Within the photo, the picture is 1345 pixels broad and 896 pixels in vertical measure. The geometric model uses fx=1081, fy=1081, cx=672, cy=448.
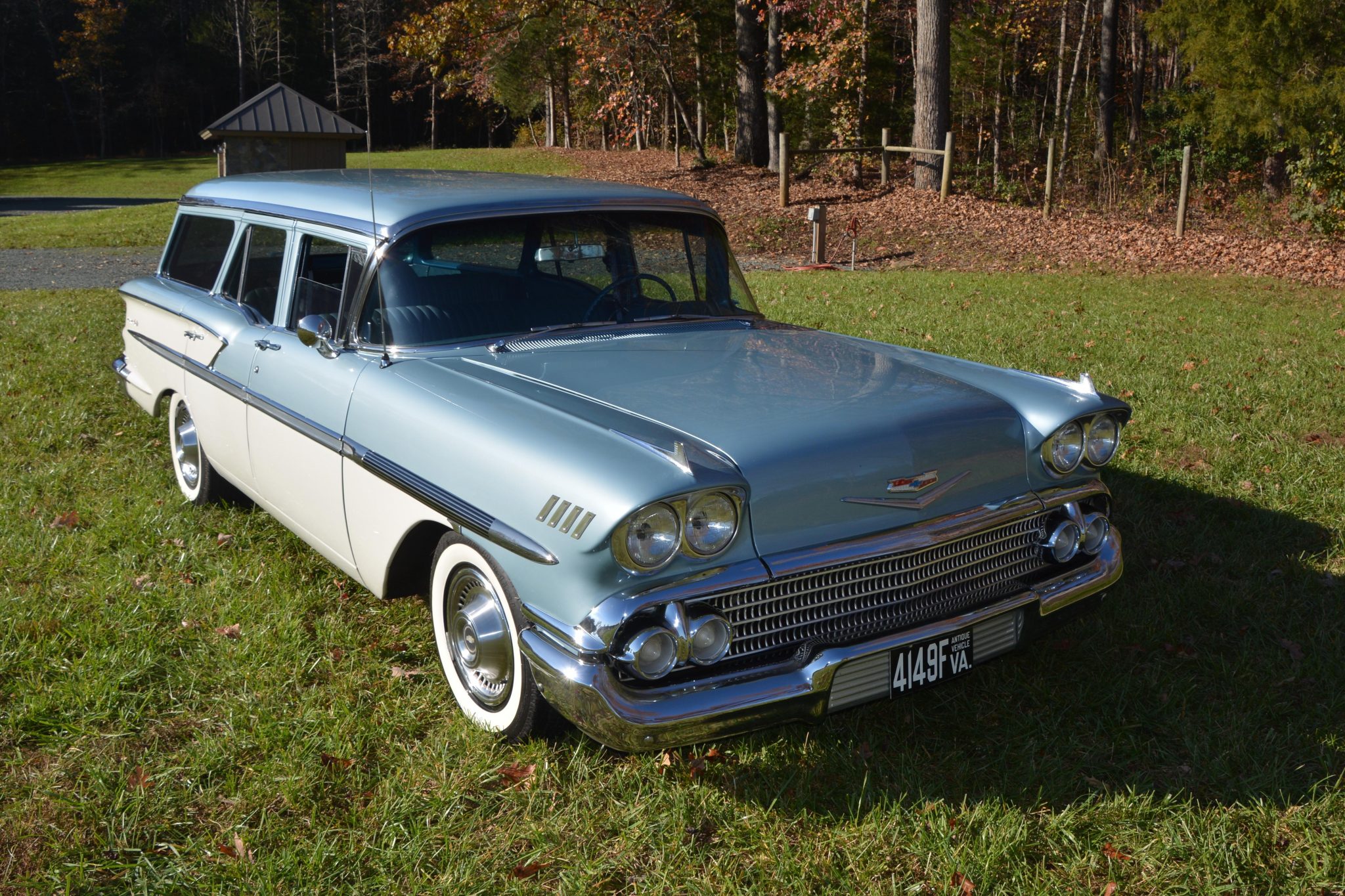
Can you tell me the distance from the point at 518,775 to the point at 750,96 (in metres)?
22.4

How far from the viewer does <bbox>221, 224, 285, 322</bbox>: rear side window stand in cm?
442

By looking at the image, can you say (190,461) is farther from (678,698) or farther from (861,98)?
(861,98)

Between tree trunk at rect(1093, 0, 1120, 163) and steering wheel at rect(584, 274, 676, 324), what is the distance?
71.7 feet

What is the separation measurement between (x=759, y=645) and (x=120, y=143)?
2533 inches

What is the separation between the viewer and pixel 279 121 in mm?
18469

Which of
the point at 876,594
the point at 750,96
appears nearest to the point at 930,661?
the point at 876,594

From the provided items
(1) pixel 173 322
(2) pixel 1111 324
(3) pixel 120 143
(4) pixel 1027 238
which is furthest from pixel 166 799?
(3) pixel 120 143

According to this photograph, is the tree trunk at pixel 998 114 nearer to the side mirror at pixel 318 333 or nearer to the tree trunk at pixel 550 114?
the tree trunk at pixel 550 114

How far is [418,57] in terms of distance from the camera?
70.7 ft

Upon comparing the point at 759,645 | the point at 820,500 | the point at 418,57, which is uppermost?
the point at 418,57

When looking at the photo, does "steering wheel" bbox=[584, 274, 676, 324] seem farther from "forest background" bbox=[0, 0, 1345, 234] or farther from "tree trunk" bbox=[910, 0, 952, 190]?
"tree trunk" bbox=[910, 0, 952, 190]

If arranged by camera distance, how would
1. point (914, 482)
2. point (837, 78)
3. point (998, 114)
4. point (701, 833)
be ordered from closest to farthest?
point (701, 833)
point (914, 482)
point (837, 78)
point (998, 114)

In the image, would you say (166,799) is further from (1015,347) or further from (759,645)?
(1015,347)

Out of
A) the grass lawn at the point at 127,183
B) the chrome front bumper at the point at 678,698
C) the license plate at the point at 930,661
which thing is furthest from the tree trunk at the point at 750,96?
the chrome front bumper at the point at 678,698
